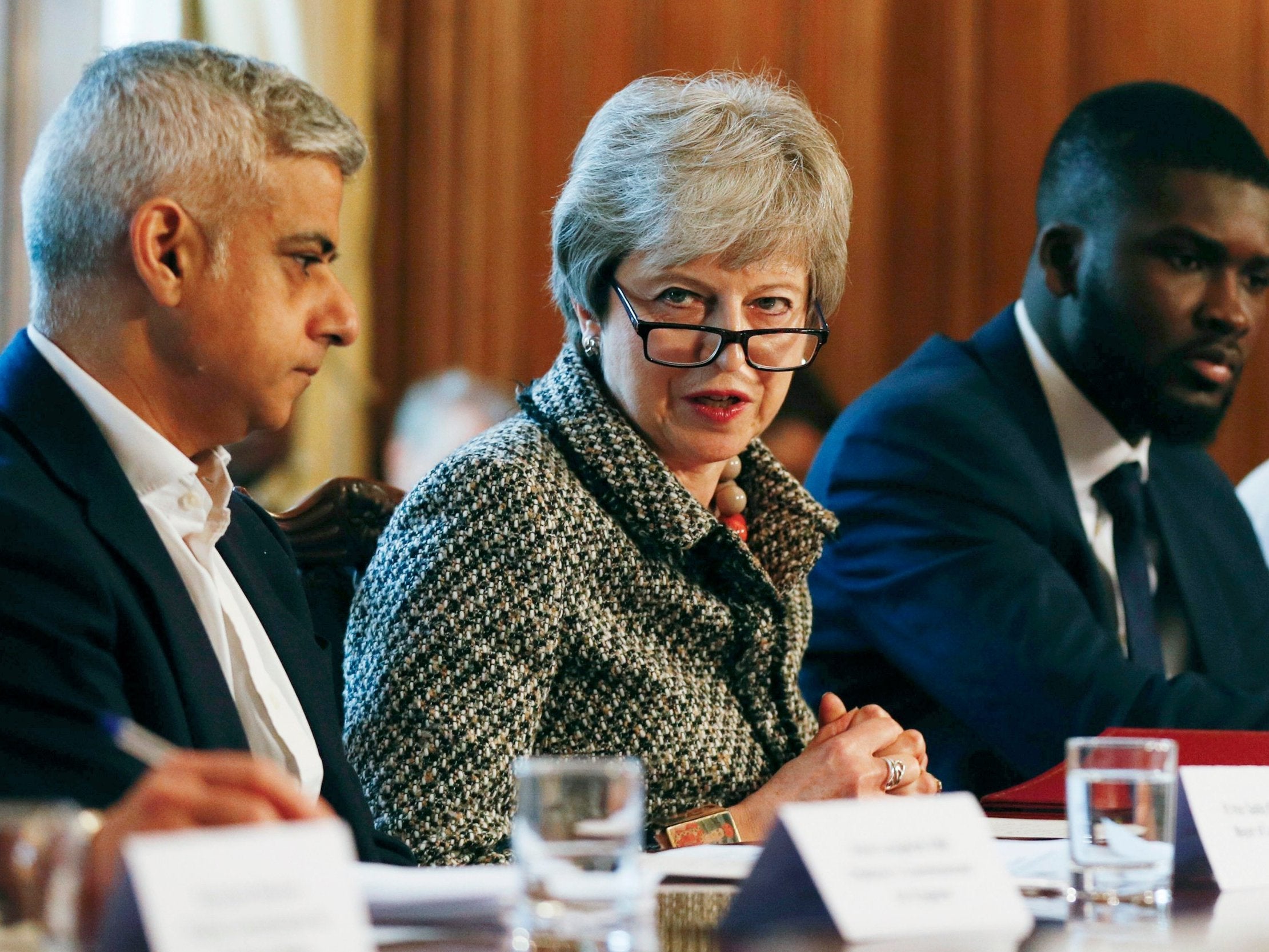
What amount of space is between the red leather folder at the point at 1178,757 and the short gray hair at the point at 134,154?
2.89ft

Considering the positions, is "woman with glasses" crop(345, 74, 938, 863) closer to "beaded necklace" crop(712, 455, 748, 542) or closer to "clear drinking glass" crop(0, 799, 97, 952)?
"beaded necklace" crop(712, 455, 748, 542)

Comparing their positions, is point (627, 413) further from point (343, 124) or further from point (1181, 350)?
point (1181, 350)

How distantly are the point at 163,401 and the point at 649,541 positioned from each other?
0.58 metres

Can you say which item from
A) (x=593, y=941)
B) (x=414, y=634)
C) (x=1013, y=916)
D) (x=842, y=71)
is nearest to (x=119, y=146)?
(x=414, y=634)

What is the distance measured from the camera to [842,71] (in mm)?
4387

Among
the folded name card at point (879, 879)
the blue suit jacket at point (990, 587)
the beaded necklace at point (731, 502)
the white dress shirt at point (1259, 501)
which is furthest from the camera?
the white dress shirt at point (1259, 501)

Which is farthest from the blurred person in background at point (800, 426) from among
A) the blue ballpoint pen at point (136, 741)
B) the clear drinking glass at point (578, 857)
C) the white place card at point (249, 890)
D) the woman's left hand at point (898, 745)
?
the white place card at point (249, 890)

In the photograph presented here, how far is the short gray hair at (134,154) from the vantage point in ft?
4.43

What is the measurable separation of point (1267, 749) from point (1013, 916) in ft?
2.25

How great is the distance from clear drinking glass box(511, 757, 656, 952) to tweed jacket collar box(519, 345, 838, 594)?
2.94ft

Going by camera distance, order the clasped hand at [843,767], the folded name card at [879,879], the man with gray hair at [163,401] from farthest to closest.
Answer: the clasped hand at [843,767], the man with gray hair at [163,401], the folded name card at [879,879]

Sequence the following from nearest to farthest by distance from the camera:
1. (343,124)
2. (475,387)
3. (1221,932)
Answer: (1221,932), (343,124), (475,387)

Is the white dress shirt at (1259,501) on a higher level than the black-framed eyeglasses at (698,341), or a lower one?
lower

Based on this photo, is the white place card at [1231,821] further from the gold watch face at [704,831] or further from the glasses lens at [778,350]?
the glasses lens at [778,350]
